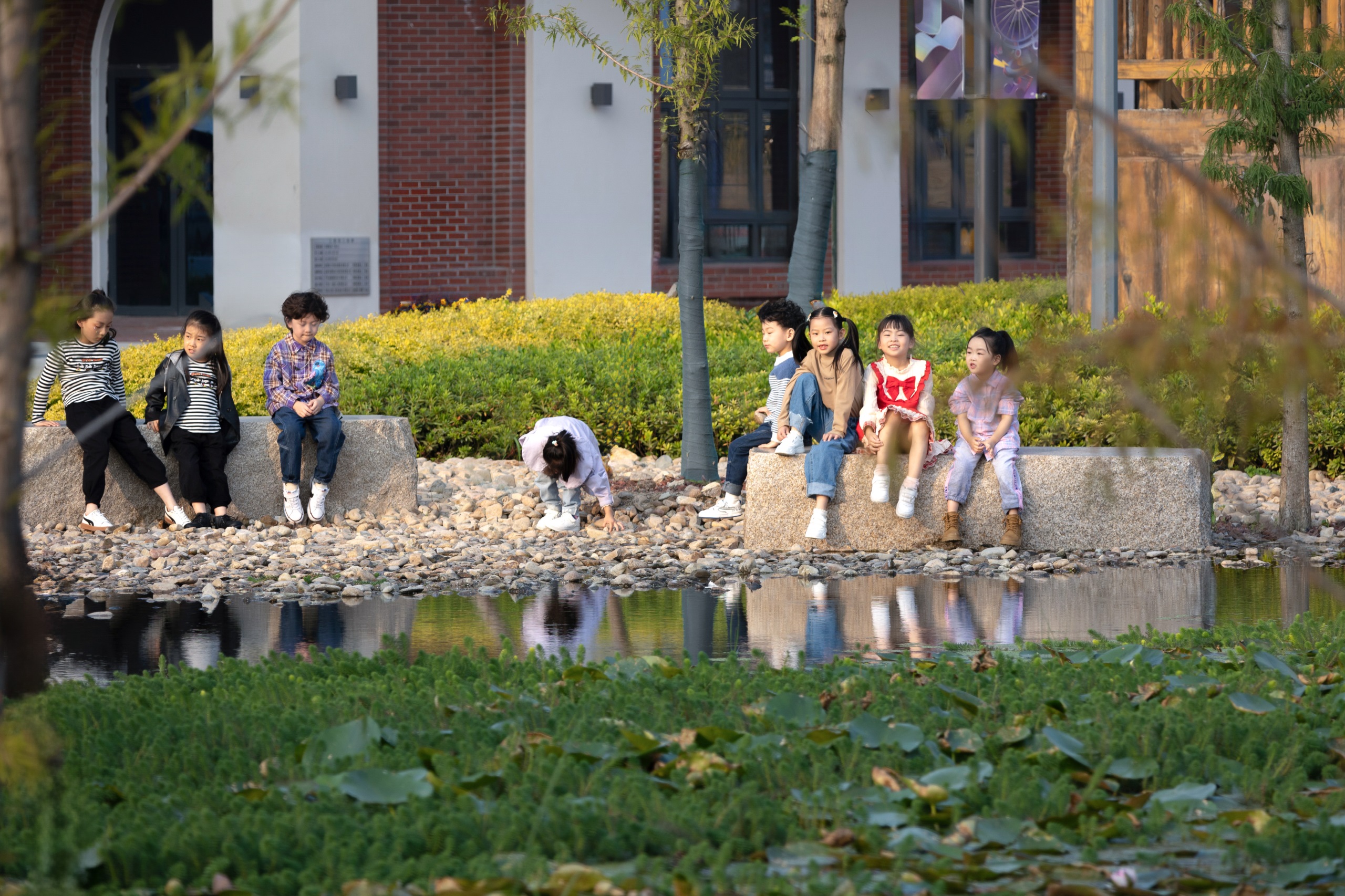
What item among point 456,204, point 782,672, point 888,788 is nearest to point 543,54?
point 456,204

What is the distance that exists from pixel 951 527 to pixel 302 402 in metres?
4.15

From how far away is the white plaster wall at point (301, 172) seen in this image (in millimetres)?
18031

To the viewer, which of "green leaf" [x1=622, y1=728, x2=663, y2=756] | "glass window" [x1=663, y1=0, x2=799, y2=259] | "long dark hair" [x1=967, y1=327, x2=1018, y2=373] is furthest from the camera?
"glass window" [x1=663, y1=0, x2=799, y2=259]

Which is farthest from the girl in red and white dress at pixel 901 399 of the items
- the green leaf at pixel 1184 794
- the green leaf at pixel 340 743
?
the green leaf at pixel 340 743

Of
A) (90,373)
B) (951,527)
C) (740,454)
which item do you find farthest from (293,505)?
(951,527)

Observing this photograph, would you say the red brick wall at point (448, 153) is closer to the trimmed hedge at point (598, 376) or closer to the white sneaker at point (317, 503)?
the trimmed hedge at point (598, 376)

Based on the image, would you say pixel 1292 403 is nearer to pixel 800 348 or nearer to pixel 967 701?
pixel 800 348

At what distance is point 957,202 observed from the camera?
2180cm

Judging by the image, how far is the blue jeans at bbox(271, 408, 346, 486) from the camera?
9.60 meters

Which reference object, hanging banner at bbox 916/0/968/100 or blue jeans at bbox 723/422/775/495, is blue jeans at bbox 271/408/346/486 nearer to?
blue jeans at bbox 723/422/775/495

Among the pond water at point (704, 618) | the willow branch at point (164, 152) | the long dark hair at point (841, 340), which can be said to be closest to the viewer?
the willow branch at point (164, 152)

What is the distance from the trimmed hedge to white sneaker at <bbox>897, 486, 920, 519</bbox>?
1.80 meters

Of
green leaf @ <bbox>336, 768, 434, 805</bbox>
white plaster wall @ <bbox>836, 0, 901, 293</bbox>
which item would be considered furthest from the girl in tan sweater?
white plaster wall @ <bbox>836, 0, 901, 293</bbox>

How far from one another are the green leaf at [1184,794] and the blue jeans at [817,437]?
489 centimetres
